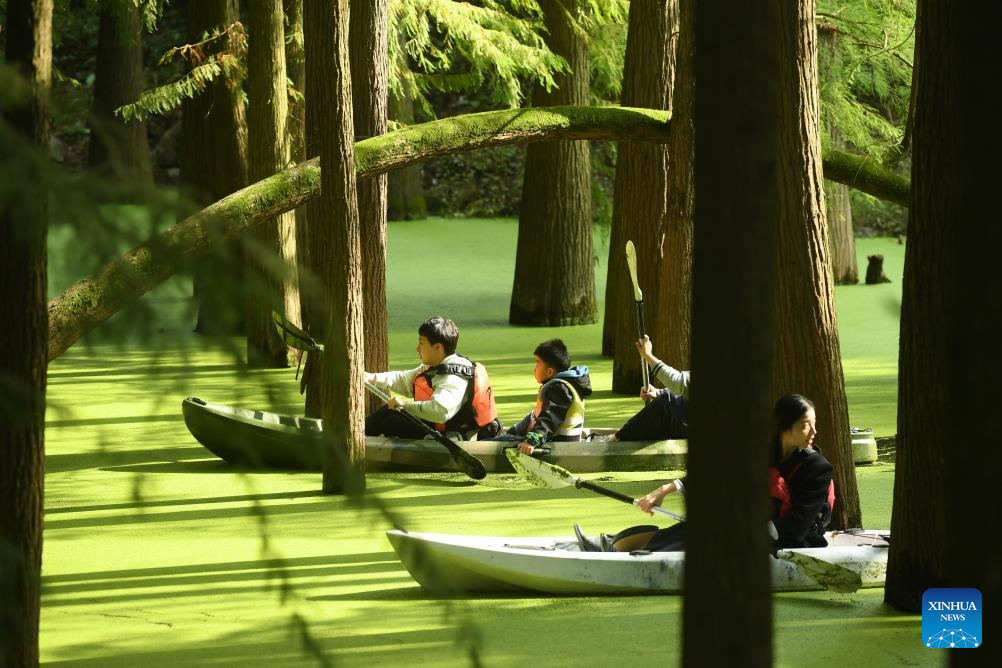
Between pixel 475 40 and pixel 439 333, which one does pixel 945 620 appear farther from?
pixel 475 40

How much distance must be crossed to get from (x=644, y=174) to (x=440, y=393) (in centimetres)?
391

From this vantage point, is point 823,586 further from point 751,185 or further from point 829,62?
point 829,62

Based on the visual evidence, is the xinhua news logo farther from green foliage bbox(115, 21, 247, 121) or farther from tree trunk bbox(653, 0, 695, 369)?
green foliage bbox(115, 21, 247, 121)

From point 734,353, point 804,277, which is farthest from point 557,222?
point 734,353

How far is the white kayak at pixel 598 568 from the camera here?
5738mm

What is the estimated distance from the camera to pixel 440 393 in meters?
8.77

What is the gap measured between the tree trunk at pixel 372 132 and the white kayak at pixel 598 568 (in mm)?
4040

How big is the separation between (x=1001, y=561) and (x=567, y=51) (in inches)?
529

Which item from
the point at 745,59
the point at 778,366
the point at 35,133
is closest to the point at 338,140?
the point at 778,366

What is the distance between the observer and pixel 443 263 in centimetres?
2295

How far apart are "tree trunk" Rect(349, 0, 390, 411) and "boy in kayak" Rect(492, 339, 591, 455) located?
147 cm

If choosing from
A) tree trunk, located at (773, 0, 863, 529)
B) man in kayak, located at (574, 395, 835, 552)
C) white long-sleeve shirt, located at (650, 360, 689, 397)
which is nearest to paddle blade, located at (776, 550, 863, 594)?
man in kayak, located at (574, 395, 835, 552)

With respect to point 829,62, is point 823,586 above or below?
below

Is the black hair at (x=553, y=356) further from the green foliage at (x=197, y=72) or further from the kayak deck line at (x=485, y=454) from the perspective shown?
the green foliage at (x=197, y=72)
